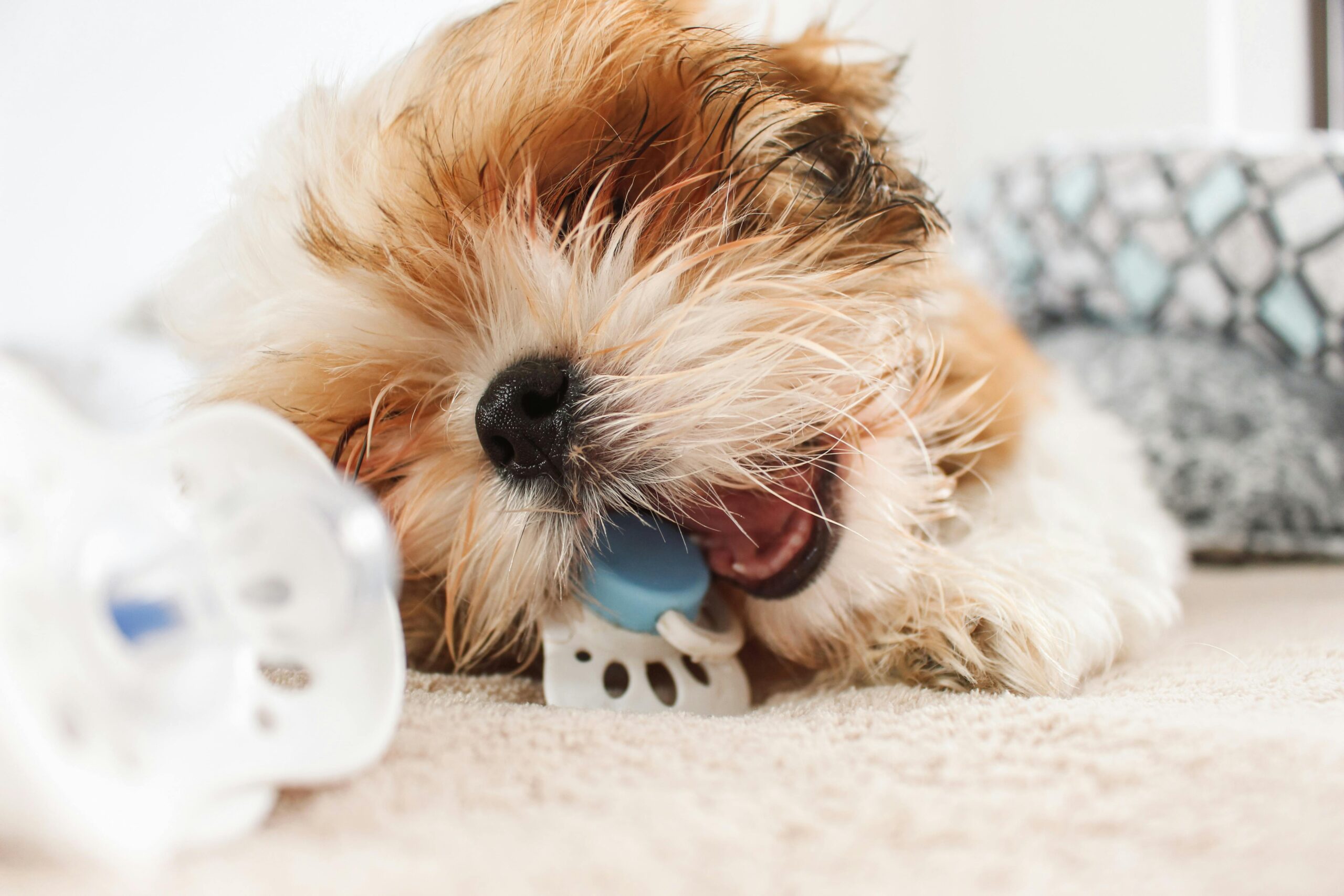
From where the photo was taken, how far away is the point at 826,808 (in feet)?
1.83

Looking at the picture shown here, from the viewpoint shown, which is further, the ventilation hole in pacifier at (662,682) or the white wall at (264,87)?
the white wall at (264,87)

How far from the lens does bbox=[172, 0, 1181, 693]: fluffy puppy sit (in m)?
0.92

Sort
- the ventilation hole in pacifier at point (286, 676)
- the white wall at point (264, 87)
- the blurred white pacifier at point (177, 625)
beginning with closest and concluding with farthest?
the blurred white pacifier at point (177, 625)
the ventilation hole in pacifier at point (286, 676)
the white wall at point (264, 87)

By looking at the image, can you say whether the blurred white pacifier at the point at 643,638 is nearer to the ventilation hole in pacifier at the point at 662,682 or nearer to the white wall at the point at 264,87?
the ventilation hole in pacifier at the point at 662,682

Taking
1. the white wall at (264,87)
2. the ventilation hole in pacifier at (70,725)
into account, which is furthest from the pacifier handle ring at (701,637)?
the white wall at (264,87)

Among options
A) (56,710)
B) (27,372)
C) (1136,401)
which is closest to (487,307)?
(27,372)

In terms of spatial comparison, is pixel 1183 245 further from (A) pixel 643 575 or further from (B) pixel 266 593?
(B) pixel 266 593

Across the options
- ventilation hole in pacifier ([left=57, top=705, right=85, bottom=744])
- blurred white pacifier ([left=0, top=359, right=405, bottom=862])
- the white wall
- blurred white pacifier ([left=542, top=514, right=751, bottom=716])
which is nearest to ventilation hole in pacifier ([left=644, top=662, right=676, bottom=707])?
blurred white pacifier ([left=542, top=514, right=751, bottom=716])

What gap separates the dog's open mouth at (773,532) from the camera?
3.29 ft

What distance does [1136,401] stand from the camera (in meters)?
2.04

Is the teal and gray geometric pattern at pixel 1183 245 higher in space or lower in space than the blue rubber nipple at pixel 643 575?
higher

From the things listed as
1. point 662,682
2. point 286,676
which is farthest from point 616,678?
point 286,676

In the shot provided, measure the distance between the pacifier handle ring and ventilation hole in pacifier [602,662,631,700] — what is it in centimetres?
7

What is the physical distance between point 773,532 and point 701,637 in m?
0.15
